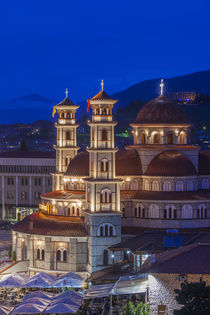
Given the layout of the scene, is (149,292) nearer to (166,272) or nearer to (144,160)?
(166,272)

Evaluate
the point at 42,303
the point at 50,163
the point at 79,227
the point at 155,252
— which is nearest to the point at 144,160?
the point at 79,227

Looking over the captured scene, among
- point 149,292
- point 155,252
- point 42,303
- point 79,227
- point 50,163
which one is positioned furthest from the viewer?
point 50,163

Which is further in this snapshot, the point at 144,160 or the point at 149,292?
the point at 144,160

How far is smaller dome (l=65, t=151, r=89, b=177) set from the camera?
89062 millimetres

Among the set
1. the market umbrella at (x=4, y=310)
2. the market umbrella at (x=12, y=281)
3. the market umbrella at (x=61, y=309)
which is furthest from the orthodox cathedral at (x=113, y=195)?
the market umbrella at (x=4, y=310)

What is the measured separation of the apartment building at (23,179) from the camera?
137 meters

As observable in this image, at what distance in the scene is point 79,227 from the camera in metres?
82.4

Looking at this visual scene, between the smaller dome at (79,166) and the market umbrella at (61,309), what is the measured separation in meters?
29.4

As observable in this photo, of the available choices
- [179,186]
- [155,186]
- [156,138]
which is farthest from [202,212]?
[156,138]

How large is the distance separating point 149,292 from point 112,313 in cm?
449

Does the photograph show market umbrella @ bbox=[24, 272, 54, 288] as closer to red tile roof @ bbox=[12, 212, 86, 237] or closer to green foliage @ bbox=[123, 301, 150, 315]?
red tile roof @ bbox=[12, 212, 86, 237]

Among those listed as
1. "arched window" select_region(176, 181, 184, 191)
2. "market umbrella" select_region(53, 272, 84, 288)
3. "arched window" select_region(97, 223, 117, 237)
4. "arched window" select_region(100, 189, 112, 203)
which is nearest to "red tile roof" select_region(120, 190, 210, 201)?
"arched window" select_region(176, 181, 184, 191)

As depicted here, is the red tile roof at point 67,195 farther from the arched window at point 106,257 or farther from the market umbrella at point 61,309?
the market umbrella at point 61,309

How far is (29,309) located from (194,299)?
14586mm
